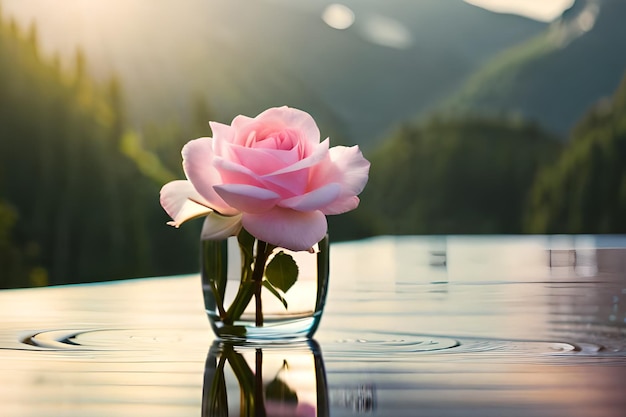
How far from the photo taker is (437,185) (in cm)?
1576

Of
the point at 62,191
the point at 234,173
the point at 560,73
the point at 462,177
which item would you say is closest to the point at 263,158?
the point at 234,173

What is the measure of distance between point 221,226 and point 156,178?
984cm

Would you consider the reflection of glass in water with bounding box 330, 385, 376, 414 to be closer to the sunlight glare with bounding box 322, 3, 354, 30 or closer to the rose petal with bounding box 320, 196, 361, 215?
the rose petal with bounding box 320, 196, 361, 215

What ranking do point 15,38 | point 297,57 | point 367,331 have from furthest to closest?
point 297,57
point 15,38
point 367,331

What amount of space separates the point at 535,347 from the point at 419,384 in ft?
0.55

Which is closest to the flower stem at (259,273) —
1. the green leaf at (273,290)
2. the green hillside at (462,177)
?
the green leaf at (273,290)

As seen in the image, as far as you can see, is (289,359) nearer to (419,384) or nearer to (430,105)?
(419,384)

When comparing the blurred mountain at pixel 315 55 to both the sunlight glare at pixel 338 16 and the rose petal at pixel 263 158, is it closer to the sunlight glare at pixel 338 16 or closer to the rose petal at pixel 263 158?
the sunlight glare at pixel 338 16

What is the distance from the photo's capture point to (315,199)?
50 centimetres

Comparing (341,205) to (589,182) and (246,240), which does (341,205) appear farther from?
(589,182)

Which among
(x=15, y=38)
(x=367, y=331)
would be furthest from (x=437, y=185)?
(x=367, y=331)

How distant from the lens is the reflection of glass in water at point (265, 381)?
32cm

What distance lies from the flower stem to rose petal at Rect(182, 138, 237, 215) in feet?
0.11

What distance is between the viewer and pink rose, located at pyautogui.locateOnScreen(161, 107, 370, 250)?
1.65ft
